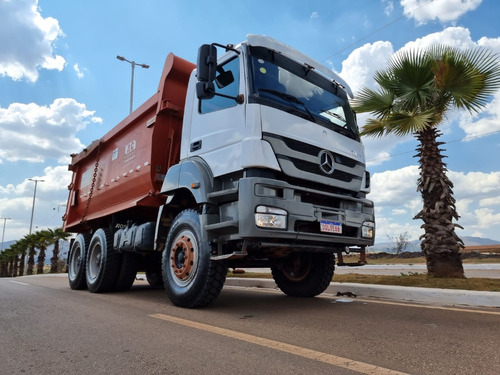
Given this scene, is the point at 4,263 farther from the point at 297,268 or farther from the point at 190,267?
the point at 190,267

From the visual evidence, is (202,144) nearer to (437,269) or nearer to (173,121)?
(173,121)

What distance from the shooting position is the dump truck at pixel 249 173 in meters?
4.05

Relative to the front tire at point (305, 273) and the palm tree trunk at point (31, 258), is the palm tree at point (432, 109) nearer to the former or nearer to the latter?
the front tire at point (305, 273)

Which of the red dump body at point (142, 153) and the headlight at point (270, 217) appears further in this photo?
the red dump body at point (142, 153)

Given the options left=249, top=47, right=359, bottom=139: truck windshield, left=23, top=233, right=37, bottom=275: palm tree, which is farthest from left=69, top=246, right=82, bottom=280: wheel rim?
left=23, top=233, right=37, bottom=275: palm tree

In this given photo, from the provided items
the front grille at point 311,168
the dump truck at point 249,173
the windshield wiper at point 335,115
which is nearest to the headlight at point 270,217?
the dump truck at point 249,173

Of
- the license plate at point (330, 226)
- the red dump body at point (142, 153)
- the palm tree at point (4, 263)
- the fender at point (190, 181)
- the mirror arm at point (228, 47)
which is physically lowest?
the palm tree at point (4, 263)

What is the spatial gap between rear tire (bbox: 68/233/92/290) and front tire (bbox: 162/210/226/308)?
147 inches

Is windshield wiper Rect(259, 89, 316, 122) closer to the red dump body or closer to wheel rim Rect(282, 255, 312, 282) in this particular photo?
the red dump body

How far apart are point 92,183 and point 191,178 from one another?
15.4 ft

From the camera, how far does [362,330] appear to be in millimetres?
3379

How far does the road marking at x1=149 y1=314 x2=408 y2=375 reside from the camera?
229cm

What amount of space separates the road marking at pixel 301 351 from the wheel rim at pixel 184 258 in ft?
2.86

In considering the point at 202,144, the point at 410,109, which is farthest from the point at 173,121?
the point at 410,109
